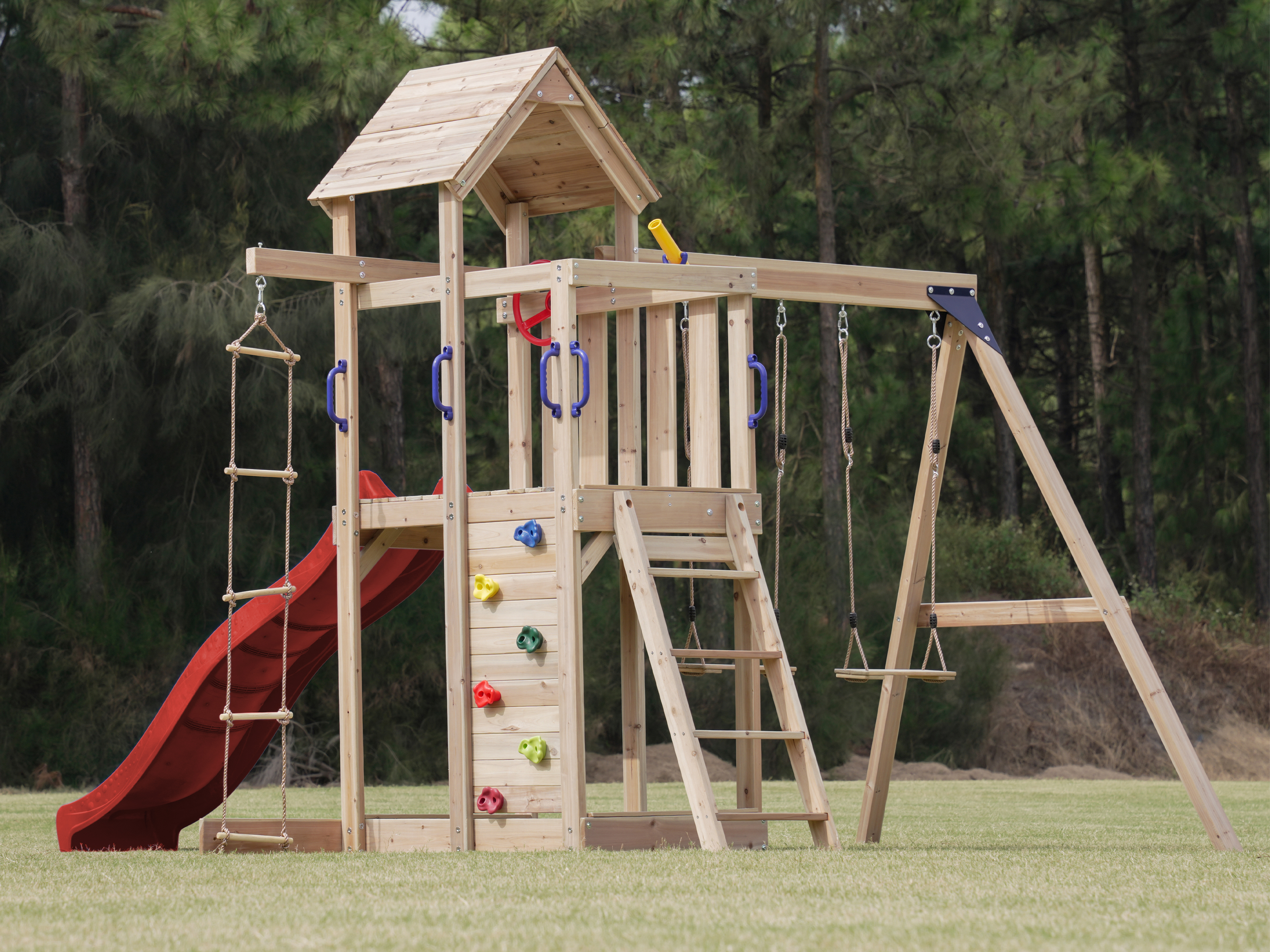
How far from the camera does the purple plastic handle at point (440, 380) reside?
24.1 ft

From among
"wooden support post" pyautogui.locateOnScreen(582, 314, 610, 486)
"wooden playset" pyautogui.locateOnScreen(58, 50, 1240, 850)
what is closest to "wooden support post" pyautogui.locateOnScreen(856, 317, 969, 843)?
"wooden playset" pyautogui.locateOnScreen(58, 50, 1240, 850)

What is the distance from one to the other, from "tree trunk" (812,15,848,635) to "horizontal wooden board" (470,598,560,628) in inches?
482

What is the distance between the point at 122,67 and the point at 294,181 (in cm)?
234

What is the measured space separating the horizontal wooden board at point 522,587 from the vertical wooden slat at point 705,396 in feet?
3.20

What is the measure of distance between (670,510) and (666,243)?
142 cm

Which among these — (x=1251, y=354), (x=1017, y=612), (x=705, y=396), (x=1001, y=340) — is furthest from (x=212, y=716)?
(x=1251, y=354)

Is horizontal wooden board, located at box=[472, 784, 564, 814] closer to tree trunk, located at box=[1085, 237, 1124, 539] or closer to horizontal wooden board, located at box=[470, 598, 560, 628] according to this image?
horizontal wooden board, located at box=[470, 598, 560, 628]

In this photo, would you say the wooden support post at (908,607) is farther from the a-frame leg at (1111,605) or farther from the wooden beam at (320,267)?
the wooden beam at (320,267)

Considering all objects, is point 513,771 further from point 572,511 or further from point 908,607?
point 908,607

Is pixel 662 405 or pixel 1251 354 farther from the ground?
pixel 1251 354

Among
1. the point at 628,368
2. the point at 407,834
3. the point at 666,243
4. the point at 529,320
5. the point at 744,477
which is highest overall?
the point at 666,243

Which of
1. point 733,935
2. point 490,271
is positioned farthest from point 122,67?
point 733,935

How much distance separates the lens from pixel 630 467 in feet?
27.3

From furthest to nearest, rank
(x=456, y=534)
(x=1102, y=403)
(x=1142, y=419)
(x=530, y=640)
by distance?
(x=1102, y=403) < (x=1142, y=419) < (x=456, y=534) < (x=530, y=640)
